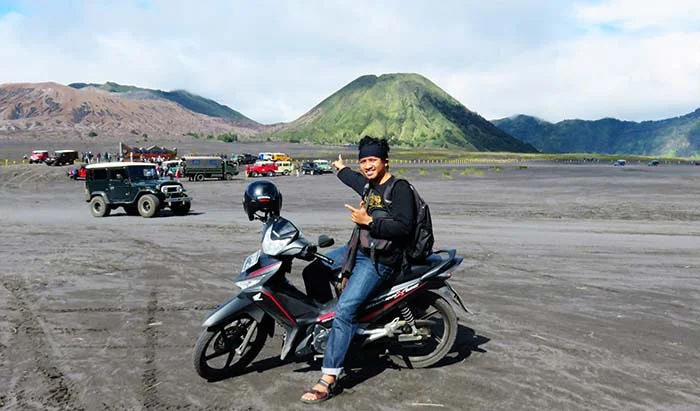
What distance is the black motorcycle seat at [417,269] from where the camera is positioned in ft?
17.1

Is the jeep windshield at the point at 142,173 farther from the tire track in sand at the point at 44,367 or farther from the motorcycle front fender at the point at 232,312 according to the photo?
the motorcycle front fender at the point at 232,312

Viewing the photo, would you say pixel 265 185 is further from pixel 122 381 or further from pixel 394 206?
pixel 122 381

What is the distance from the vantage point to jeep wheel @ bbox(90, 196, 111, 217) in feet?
67.5

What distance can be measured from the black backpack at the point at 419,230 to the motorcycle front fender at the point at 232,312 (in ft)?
4.72

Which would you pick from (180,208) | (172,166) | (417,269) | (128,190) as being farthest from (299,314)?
(172,166)

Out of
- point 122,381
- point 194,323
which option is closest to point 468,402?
point 122,381

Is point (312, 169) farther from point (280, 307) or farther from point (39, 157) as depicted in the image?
point (280, 307)

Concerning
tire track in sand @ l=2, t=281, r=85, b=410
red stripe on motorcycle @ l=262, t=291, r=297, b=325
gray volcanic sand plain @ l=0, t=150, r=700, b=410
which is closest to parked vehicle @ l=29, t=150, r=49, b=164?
gray volcanic sand plain @ l=0, t=150, r=700, b=410

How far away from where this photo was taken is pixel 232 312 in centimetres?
508

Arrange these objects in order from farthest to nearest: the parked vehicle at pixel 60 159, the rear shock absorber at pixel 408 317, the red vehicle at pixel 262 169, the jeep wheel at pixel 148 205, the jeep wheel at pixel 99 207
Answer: the parked vehicle at pixel 60 159
the red vehicle at pixel 262 169
the jeep wheel at pixel 99 207
the jeep wheel at pixel 148 205
the rear shock absorber at pixel 408 317

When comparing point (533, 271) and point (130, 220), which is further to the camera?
point (130, 220)

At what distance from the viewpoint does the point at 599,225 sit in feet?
58.2

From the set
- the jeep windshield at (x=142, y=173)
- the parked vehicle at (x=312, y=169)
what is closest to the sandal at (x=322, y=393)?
the jeep windshield at (x=142, y=173)

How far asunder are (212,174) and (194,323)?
145 feet
